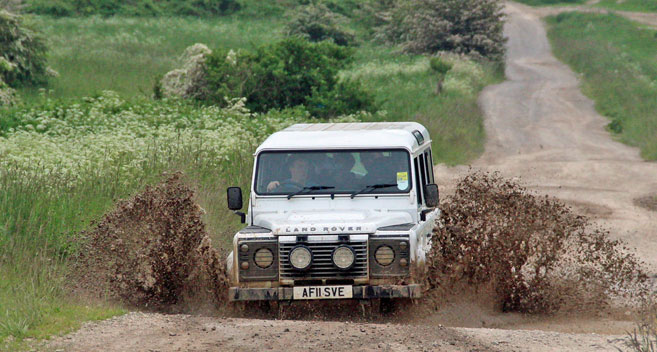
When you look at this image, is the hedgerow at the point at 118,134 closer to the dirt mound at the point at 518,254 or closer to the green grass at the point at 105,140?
the green grass at the point at 105,140

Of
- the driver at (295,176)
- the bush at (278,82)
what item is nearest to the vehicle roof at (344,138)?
the driver at (295,176)

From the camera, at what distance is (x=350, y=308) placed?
9102 millimetres

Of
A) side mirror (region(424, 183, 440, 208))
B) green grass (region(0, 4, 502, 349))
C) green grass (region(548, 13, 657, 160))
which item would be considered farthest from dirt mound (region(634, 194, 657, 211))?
side mirror (region(424, 183, 440, 208))

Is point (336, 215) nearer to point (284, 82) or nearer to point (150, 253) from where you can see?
point (150, 253)

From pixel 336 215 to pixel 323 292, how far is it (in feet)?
2.81

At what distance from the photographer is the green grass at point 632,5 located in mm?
67750

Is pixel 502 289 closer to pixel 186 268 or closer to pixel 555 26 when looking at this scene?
pixel 186 268

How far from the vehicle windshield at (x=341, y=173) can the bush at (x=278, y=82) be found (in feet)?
49.5

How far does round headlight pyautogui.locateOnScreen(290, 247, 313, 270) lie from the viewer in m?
8.56

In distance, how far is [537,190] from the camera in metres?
20.0

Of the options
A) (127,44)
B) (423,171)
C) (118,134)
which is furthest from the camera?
(127,44)

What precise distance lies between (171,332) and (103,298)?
2121 mm

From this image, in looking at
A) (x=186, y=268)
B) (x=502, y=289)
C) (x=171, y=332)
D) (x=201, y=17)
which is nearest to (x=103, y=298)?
(x=186, y=268)

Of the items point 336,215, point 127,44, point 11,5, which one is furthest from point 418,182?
point 127,44
